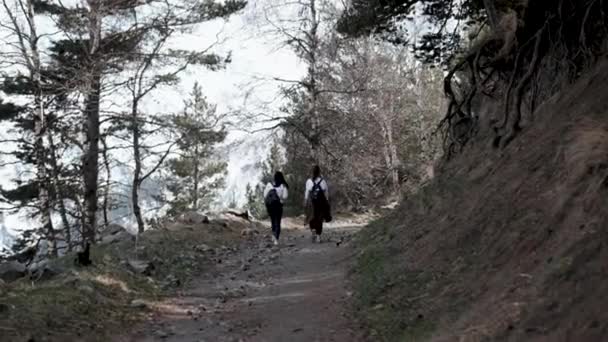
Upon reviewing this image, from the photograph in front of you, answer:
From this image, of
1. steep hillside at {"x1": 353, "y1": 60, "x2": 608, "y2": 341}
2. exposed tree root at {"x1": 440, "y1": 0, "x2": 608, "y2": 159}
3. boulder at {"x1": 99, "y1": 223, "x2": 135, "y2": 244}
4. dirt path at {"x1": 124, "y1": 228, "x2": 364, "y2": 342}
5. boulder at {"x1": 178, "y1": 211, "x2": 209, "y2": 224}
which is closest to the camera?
steep hillside at {"x1": 353, "y1": 60, "x2": 608, "y2": 341}

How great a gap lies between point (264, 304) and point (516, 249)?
3.95 metres

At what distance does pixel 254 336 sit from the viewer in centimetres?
695

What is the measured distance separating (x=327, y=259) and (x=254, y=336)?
502cm

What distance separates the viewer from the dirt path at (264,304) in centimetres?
701

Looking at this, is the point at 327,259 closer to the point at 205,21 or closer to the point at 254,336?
the point at 254,336

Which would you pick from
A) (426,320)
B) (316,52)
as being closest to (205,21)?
(316,52)

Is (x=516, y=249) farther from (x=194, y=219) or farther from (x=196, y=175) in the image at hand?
(x=196, y=175)

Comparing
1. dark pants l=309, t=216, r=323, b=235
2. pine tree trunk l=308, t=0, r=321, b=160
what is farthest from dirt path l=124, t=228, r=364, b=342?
pine tree trunk l=308, t=0, r=321, b=160

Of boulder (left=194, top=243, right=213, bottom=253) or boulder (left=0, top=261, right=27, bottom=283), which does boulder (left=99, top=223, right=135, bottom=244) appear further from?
boulder (left=0, top=261, right=27, bottom=283)

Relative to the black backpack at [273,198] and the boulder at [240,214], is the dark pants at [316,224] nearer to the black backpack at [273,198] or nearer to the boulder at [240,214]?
the black backpack at [273,198]

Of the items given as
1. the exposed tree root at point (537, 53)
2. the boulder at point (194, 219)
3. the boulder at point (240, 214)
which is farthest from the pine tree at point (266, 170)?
the exposed tree root at point (537, 53)

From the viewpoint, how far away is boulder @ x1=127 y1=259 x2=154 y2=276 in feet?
33.4

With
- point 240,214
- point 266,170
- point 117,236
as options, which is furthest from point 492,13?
point 266,170

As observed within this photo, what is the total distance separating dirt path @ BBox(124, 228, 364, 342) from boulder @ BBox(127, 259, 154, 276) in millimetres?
886
